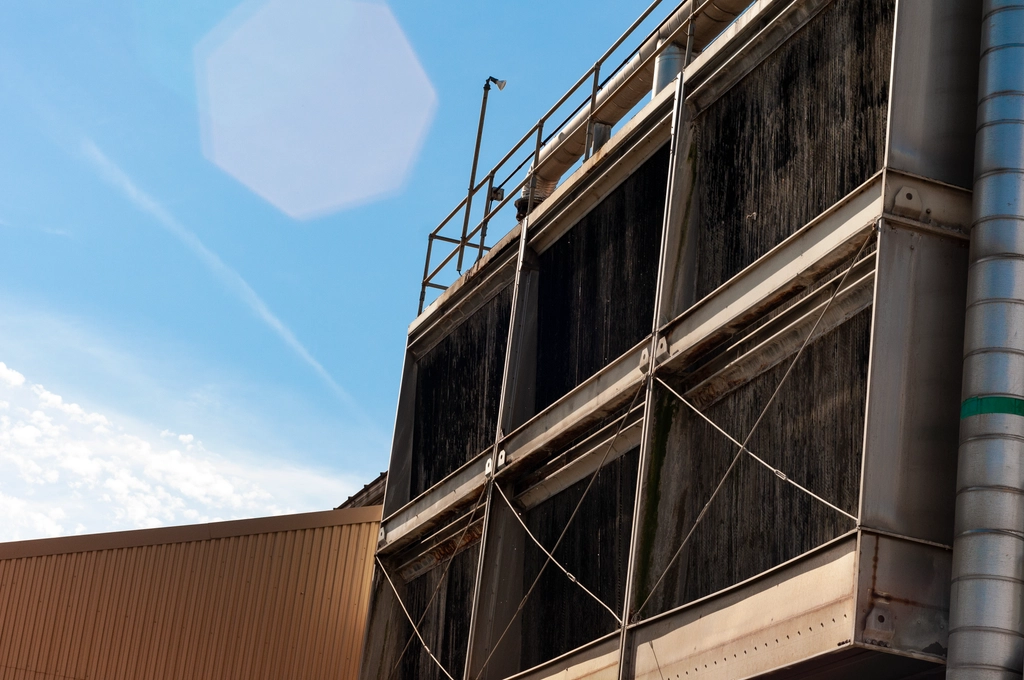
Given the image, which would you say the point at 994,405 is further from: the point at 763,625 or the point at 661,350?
the point at 661,350

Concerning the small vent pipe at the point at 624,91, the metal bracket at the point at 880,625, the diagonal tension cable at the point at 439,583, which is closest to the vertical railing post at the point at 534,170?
the small vent pipe at the point at 624,91

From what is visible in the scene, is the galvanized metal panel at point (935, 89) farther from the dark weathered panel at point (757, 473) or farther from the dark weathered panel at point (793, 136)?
the dark weathered panel at point (757, 473)

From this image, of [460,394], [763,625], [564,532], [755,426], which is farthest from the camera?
[460,394]

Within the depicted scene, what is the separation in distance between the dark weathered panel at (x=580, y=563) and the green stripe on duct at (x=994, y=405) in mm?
4777

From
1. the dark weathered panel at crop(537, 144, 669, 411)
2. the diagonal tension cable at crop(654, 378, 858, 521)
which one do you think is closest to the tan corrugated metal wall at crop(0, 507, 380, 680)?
the dark weathered panel at crop(537, 144, 669, 411)

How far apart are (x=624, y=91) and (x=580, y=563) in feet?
24.9

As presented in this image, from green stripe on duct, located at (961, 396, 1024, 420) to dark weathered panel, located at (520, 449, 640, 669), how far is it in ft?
15.7

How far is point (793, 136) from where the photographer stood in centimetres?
1280

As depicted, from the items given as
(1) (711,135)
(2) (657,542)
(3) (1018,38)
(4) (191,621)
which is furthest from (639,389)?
(4) (191,621)

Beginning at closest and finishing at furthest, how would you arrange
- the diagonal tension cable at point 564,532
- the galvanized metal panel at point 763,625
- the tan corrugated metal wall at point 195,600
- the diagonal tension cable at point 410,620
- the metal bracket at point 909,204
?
1. the galvanized metal panel at point 763,625
2. the metal bracket at point 909,204
3. the diagonal tension cable at point 564,532
4. the diagonal tension cable at point 410,620
5. the tan corrugated metal wall at point 195,600

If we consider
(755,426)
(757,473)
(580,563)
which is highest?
(755,426)

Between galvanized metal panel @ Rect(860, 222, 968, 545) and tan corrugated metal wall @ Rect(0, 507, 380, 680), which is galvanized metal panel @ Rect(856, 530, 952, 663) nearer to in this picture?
galvanized metal panel @ Rect(860, 222, 968, 545)

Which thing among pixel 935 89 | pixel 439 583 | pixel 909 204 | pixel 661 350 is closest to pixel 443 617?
pixel 439 583

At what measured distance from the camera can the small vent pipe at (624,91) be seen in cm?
1697
